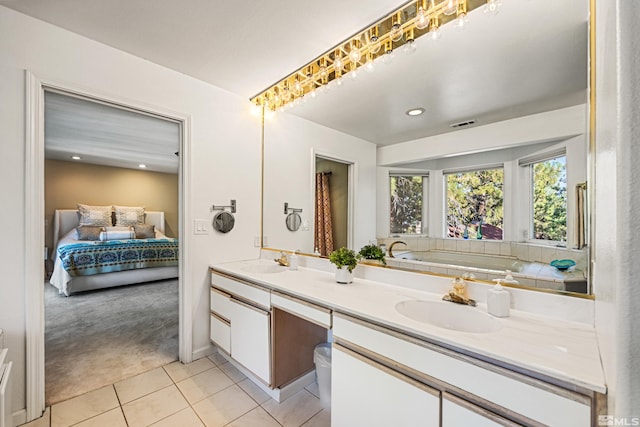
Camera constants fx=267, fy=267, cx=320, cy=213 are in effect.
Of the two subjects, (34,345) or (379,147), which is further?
(379,147)

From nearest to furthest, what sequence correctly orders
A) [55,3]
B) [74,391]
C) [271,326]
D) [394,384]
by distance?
[394,384]
[55,3]
[271,326]
[74,391]

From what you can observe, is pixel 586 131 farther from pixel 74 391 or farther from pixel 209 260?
pixel 74 391

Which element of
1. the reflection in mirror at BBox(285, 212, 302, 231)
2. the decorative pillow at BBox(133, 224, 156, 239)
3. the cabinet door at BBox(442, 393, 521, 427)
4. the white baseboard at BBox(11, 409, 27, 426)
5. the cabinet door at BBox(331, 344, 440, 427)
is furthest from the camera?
the decorative pillow at BBox(133, 224, 156, 239)

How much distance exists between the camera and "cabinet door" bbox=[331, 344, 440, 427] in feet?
3.26

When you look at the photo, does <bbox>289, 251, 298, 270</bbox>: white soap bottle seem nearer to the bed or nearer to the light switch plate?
the light switch plate

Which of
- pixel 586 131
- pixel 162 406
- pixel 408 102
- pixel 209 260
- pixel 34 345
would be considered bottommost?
pixel 162 406

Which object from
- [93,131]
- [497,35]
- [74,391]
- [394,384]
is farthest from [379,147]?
[93,131]

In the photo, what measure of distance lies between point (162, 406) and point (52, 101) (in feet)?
10.1

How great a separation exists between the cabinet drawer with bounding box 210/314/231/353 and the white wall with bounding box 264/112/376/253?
2.60 feet

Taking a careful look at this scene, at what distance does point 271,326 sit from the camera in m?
1.70

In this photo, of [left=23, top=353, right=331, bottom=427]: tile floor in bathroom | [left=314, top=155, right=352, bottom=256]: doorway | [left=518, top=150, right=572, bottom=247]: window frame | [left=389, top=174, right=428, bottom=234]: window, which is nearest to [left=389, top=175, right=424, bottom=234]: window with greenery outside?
[left=389, top=174, right=428, bottom=234]: window

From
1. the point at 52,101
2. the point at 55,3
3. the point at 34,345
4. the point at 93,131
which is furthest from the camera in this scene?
the point at 93,131

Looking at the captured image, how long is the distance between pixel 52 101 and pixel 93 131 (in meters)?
1.06

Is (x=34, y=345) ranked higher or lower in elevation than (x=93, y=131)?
lower
